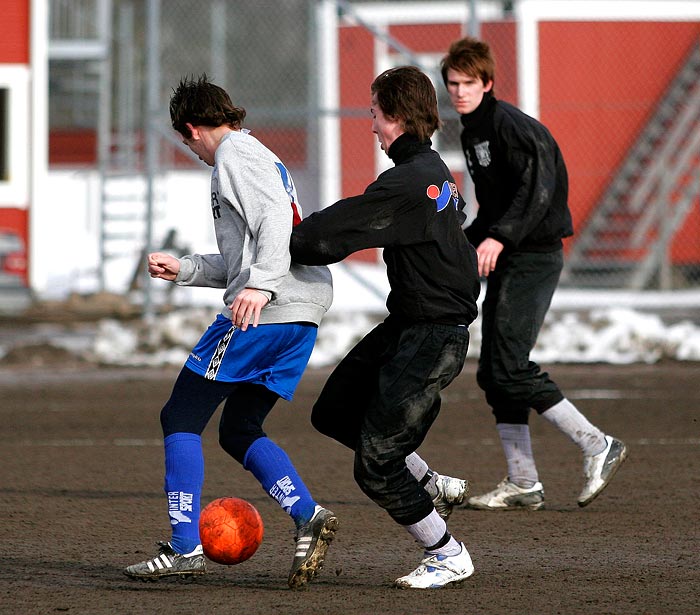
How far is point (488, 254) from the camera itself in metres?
6.48

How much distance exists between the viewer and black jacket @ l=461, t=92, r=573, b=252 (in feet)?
21.8

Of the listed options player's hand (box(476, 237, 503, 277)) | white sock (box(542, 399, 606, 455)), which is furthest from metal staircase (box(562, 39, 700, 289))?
player's hand (box(476, 237, 503, 277))

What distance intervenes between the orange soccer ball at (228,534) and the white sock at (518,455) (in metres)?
1.95

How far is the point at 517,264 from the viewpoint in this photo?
22.3 ft

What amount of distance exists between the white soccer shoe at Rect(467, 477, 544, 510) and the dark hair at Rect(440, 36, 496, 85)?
1.97m

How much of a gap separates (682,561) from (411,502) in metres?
1.30

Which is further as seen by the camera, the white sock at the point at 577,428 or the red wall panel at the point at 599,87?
the red wall panel at the point at 599,87

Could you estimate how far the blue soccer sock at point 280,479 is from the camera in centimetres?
507

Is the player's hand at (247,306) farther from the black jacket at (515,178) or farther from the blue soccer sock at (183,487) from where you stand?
the black jacket at (515,178)

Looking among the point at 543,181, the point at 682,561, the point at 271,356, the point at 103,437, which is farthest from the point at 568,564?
the point at 103,437

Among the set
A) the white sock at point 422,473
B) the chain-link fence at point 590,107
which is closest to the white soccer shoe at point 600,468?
the white sock at point 422,473

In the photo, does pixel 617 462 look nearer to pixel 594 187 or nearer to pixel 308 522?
pixel 308 522

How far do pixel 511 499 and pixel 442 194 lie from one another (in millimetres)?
2314

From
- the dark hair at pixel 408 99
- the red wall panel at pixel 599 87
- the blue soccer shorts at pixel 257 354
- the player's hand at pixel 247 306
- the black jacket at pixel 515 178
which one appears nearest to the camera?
the player's hand at pixel 247 306
